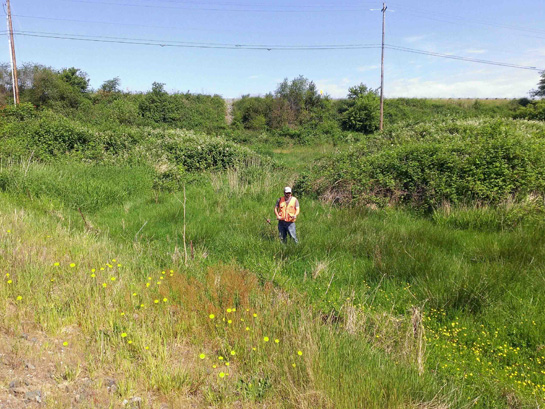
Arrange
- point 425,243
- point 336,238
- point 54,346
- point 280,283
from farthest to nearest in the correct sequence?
point 336,238, point 425,243, point 280,283, point 54,346

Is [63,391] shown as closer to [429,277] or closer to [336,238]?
[429,277]

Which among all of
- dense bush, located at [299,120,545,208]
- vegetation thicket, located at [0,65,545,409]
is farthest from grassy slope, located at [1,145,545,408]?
dense bush, located at [299,120,545,208]

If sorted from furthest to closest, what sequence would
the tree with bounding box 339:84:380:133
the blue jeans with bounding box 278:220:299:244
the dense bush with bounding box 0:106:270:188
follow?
the tree with bounding box 339:84:380:133 < the dense bush with bounding box 0:106:270:188 < the blue jeans with bounding box 278:220:299:244

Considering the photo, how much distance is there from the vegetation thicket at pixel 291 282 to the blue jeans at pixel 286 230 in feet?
1.51

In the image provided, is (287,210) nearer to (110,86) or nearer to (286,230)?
(286,230)

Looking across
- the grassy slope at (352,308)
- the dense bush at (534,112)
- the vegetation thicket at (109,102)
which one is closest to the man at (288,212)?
A: the grassy slope at (352,308)

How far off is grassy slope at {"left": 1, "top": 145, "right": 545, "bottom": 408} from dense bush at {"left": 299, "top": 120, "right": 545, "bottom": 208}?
1.42 metres

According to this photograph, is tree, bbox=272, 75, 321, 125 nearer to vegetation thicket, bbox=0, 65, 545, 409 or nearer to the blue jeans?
vegetation thicket, bbox=0, 65, 545, 409

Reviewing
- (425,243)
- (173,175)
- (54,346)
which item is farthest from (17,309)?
(173,175)

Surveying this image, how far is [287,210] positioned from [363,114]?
108 ft

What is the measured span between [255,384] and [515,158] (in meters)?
9.39

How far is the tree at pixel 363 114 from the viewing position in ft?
124

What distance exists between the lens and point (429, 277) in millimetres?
A: 5957

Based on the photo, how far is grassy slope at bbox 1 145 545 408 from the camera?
3271 mm
